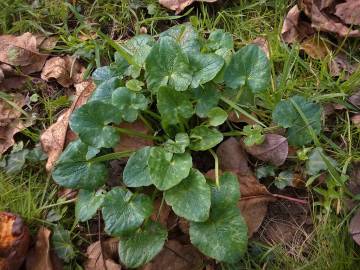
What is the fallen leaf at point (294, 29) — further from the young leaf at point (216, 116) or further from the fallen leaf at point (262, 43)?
the young leaf at point (216, 116)

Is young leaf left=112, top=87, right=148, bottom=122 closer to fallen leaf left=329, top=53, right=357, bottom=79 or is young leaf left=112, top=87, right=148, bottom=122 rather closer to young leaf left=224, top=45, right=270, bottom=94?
young leaf left=224, top=45, right=270, bottom=94

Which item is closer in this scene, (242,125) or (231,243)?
(231,243)

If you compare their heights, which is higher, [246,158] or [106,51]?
[106,51]

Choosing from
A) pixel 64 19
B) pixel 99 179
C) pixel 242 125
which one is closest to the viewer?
pixel 99 179

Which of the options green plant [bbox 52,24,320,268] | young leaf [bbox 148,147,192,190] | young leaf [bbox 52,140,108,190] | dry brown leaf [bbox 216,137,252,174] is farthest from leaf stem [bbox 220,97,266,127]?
young leaf [bbox 52,140,108,190]

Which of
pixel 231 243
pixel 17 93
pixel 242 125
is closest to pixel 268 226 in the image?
pixel 231 243

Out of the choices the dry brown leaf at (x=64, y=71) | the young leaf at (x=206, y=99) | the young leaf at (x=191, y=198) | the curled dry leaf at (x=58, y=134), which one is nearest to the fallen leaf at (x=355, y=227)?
A: the young leaf at (x=191, y=198)

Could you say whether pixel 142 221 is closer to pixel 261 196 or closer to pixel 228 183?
pixel 228 183
